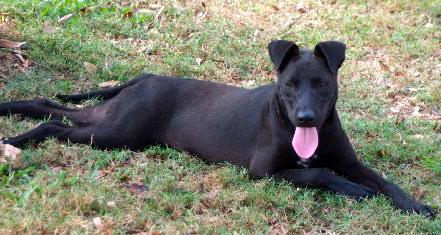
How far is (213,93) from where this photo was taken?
6008 mm

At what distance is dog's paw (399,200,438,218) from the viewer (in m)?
4.74

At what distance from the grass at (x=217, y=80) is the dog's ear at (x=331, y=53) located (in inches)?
36.5

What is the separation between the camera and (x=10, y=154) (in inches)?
204

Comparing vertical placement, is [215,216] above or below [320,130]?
below

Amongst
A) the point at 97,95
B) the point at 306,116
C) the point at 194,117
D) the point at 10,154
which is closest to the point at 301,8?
the point at 97,95

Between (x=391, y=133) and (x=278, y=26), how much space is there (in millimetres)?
3352

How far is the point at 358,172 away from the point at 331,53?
92 centimetres

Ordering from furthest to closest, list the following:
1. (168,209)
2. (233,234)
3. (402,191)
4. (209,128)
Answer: (209,128), (402,191), (168,209), (233,234)

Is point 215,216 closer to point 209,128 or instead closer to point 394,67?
point 209,128

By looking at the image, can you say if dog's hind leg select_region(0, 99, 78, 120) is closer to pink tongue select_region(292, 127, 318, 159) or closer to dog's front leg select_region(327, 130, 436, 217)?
pink tongue select_region(292, 127, 318, 159)

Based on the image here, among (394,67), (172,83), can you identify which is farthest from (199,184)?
(394,67)

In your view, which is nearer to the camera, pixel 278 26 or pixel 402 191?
pixel 402 191

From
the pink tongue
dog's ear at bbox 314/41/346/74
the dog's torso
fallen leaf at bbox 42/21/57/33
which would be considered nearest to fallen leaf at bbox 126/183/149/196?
the dog's torso

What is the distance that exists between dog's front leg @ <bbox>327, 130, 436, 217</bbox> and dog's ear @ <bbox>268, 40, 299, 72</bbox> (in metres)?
0.71
